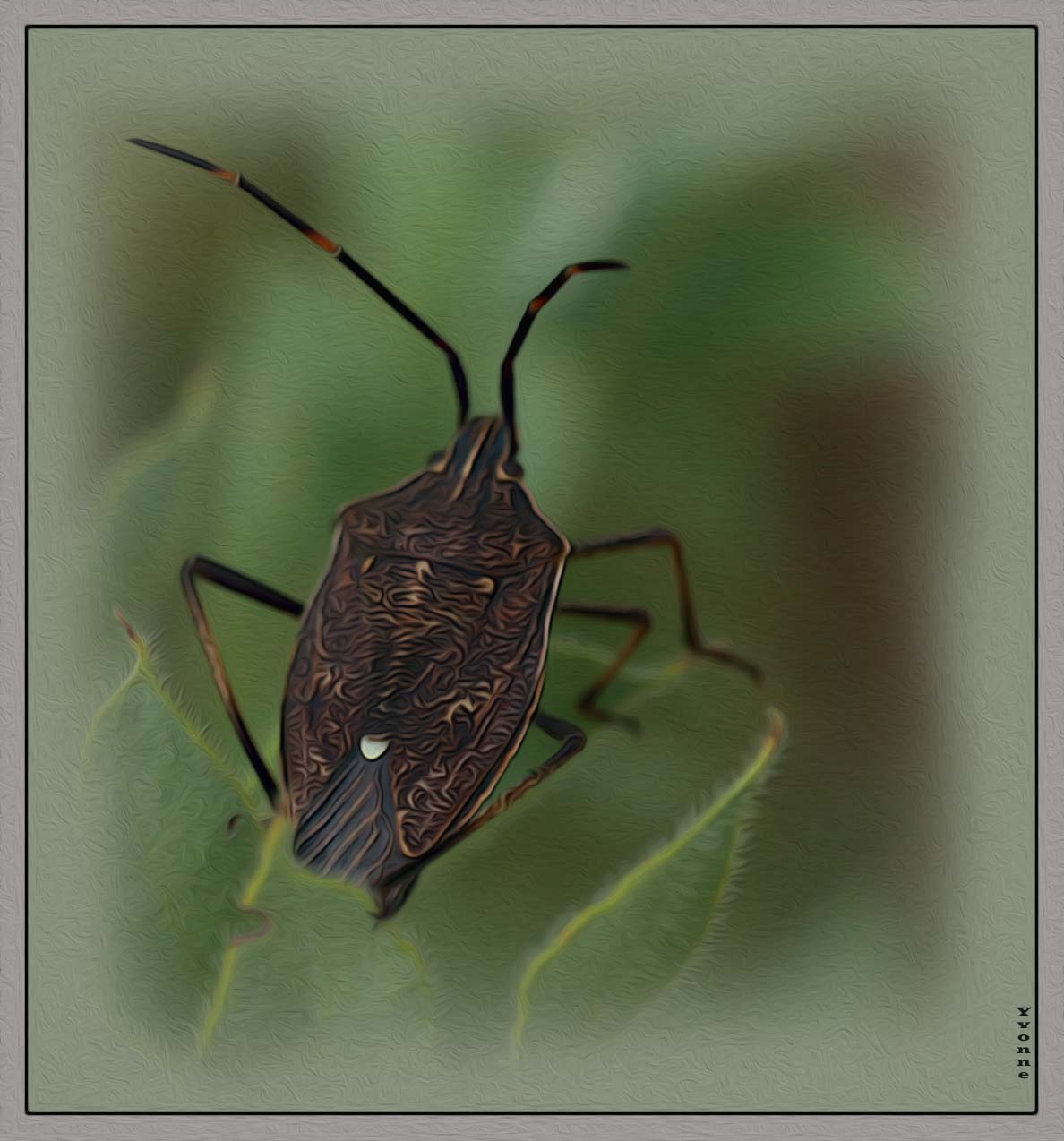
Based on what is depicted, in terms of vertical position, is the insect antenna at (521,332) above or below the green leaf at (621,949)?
above

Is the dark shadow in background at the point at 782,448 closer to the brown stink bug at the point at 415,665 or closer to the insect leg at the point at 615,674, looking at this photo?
the insect leg at the point at 615,674

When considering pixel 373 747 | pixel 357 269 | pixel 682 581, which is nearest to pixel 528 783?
pixel 373 747

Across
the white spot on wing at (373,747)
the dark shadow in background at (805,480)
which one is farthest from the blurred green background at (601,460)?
the white spot on wing at (373,747)

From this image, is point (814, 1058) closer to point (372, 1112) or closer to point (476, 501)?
point (372, 1112)

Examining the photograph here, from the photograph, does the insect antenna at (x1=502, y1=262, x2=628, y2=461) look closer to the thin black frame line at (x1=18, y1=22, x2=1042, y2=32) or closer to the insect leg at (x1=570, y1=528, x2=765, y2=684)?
the insect leg at (x1=570, y1=528, x2=765, y2=684)

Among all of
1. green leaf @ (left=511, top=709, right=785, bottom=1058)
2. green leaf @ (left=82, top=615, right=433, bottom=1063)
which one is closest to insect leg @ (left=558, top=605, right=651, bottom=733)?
green leaf @ (left=511, top=709, right=785, bottom=1058)

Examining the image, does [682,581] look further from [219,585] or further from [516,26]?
[516,26]

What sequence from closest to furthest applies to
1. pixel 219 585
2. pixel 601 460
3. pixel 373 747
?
pixel 373 747, pixel 219 585, pixel 601 460
